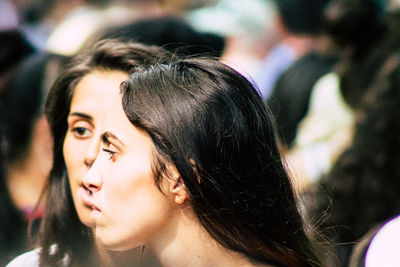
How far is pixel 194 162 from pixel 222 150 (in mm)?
81

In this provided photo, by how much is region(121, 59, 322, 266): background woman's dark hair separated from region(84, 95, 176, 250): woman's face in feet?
0.11

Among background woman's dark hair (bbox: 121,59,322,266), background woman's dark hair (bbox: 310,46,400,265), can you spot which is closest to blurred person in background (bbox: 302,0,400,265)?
background woman's dark hair (bbox: 310,46,400,265)

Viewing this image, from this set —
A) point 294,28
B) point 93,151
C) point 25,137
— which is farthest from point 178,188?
point 294,28

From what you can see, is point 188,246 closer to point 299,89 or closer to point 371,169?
point 371,169

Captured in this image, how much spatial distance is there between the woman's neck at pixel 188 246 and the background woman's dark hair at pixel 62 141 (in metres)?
0.47

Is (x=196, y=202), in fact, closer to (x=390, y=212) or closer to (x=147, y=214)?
(x=147, y=214)

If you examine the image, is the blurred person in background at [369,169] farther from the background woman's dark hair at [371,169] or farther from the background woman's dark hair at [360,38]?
the background woman's dark hair at [360,38]

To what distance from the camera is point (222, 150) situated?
1944mm

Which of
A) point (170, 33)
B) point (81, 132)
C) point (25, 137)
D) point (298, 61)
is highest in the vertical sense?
point (81, 132)

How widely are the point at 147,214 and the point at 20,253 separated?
2.79ft

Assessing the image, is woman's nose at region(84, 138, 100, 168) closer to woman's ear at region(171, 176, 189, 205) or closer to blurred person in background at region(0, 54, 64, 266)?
woman's ear at region(171, 176, 189, 205)

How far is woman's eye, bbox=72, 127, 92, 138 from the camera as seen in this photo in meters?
2.31

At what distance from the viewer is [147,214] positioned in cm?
194

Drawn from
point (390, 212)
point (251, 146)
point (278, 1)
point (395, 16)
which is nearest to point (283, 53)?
point (278, 1)
